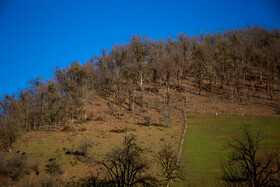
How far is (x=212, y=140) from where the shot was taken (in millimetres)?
47281

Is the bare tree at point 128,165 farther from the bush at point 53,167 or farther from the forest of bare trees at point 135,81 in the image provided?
the forest of bare trees at point 135,81

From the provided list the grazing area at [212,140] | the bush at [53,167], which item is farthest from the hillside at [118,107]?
the grazing area at [212,140]

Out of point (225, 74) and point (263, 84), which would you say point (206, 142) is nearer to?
point (225, 74)

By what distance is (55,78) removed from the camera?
7988 cm

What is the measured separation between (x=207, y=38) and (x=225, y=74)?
7218 cm

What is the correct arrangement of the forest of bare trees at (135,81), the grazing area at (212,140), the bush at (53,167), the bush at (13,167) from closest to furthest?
the bush at (13,167)
the bush at (53,167)
the grazing area at (212,140)
the forest of bare trees at (135,81)

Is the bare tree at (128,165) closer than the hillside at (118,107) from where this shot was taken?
Yes

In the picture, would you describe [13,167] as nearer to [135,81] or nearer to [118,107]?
[118,107]

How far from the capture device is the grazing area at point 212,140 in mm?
32188

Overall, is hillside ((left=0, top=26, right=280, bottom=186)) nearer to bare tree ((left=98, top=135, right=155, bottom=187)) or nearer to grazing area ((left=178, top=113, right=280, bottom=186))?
bare tree ((left=98, top=135, right=155, bottom=187))

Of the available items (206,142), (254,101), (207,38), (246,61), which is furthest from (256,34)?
(206,142)

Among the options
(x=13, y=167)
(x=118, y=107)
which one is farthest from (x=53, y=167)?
(x=118, y=107)

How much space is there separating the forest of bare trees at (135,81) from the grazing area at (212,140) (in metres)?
21.4

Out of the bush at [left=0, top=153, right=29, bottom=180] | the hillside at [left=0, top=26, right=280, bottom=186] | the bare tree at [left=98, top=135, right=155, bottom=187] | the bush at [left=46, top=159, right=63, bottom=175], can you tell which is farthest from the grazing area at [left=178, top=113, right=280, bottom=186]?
the bush at [left=0, top=153, right=29, bottom=180]
